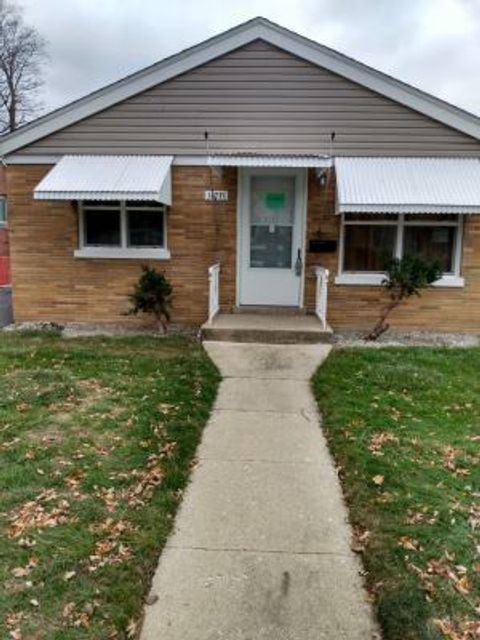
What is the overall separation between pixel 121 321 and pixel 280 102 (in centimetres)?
452

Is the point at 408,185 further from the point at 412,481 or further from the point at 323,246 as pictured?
the point at 412,481

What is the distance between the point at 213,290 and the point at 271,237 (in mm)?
1428

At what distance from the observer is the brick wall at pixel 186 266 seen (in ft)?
32.8

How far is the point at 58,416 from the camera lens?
228 inches

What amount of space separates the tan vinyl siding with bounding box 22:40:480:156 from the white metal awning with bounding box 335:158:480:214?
11.0 inches

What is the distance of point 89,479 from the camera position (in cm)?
445

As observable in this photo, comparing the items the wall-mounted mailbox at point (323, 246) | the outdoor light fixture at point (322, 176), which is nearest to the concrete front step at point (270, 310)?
the wall-mounted mailbox at point (323, 246)

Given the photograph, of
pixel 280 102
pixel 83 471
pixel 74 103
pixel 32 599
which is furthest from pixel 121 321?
pixel 32 599

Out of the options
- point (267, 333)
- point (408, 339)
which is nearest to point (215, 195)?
point (267, 333)

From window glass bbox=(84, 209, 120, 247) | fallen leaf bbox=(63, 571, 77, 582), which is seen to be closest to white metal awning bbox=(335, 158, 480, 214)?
window glass bbox=(84, 209, 120, 247)

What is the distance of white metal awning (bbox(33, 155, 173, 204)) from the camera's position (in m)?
9.08

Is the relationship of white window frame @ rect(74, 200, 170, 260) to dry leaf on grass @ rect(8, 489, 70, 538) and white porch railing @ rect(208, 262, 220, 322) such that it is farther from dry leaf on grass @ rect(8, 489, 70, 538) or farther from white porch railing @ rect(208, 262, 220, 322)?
dry leaf on grass @ rect(8, 489, 70, 538)

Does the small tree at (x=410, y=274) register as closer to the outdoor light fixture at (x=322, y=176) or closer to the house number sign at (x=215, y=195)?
the outdoor light fixture at (x=322, y=176)

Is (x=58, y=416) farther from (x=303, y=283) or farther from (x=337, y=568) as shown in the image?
(x=303, y=283)
